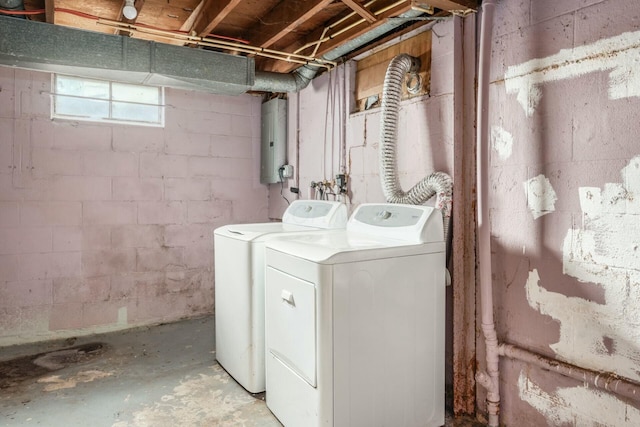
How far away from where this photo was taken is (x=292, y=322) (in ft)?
6.28

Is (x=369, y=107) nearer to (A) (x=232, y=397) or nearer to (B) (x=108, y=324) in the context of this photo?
(A) (x=232, y=397)

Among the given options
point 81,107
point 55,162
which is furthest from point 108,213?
point 81,107

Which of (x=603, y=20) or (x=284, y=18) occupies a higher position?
(x=284, y=18)

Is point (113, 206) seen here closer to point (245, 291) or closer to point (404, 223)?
point (245, 291)

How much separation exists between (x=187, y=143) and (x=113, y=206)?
82 cm

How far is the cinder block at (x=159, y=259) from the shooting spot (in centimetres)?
359

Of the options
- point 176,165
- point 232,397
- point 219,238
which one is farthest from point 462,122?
point 176,165

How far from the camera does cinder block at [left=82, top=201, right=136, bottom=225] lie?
3359mm

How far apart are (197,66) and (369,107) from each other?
1.19 metres

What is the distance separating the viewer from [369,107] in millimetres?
2855

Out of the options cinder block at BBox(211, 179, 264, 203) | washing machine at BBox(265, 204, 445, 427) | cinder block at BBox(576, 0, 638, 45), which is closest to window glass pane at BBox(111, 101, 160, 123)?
cinder block at BBox(211, 179, 264, 203)

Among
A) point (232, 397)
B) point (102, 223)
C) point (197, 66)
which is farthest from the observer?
point (102, 223)

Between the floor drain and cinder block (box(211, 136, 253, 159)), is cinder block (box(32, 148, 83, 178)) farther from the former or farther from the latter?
the floor drain

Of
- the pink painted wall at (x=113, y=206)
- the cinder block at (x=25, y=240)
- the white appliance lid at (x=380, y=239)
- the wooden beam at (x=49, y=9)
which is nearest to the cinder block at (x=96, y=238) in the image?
the pink painted wall at (x=113, y=206)
